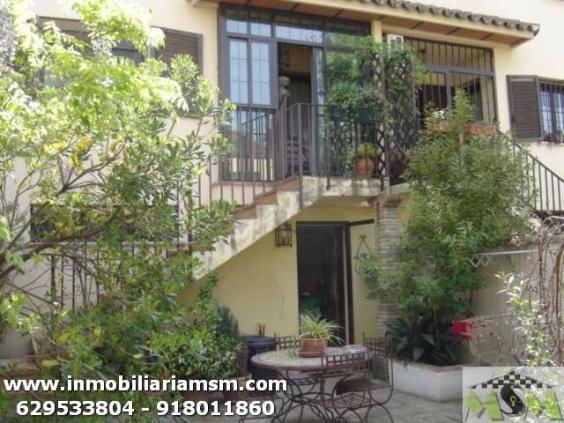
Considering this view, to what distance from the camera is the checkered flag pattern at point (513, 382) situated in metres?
4.35

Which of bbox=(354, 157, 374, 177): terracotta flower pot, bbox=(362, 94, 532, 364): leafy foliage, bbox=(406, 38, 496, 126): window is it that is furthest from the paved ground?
bbox=(406, 38, 496, 126): window

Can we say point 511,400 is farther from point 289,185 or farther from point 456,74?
point 456,74

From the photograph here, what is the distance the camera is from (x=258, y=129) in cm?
920

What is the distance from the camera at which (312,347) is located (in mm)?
6676

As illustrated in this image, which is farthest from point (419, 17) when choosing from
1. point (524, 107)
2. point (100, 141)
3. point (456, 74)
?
point (100, 141)

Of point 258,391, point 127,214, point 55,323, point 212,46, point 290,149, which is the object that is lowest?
point 258,391

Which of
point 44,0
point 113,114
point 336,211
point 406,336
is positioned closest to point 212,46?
point 44,0

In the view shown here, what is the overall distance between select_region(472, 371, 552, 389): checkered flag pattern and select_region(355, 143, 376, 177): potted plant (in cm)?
377

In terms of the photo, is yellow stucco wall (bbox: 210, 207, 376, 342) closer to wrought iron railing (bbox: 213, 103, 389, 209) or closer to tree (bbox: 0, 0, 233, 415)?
wrought iron railing (bbox: 213, 103, 389, 209)

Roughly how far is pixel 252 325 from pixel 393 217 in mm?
2834

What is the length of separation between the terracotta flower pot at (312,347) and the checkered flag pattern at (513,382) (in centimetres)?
176

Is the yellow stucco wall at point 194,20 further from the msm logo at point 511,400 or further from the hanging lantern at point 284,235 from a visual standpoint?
the msm logo at point 511,400

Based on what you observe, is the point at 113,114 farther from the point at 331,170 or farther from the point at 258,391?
the point at 331,170

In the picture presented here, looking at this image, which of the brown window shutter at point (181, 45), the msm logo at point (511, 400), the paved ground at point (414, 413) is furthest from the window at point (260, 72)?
the msm logo at point (511, 400)
